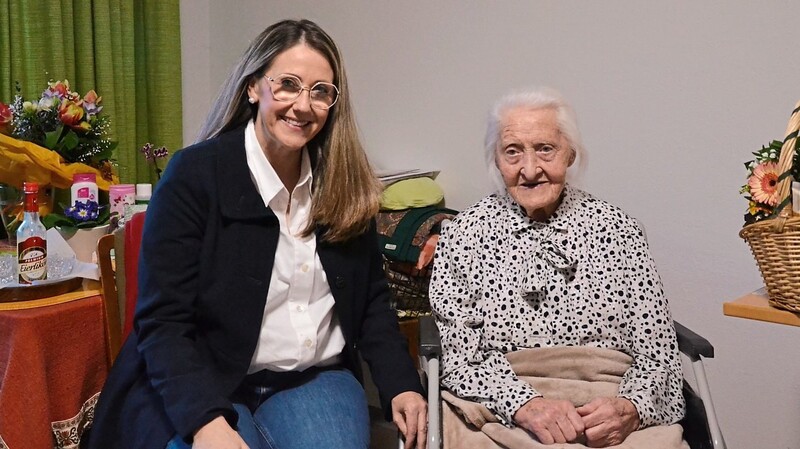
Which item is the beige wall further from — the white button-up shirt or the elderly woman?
the white button-up shirt

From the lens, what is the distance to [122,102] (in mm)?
2982

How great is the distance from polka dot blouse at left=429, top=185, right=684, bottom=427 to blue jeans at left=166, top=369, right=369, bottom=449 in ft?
0.75

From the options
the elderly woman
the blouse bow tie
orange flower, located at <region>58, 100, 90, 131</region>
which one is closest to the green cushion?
the elderly woman

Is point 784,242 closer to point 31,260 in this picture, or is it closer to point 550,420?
point 550,420

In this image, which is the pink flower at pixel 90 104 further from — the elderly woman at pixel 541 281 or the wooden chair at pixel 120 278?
the elderly woman at pixel 541 281

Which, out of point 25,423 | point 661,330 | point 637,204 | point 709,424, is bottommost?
point 25,423

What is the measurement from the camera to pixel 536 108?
1648mm

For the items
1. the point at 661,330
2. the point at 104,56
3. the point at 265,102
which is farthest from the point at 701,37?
the point at 104,56

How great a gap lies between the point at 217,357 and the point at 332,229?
0.35 metres

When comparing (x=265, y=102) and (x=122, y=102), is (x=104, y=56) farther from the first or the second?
(x=265, y=102)

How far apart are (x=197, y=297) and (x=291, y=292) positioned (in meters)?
0.19

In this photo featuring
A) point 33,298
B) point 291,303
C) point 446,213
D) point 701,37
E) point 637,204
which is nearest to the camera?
point 291,303

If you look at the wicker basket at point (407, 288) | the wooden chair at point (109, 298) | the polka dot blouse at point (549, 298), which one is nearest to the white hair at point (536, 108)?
the polka dot blouse at point (549, 298)

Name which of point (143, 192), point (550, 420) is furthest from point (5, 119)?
point (550, 420)
